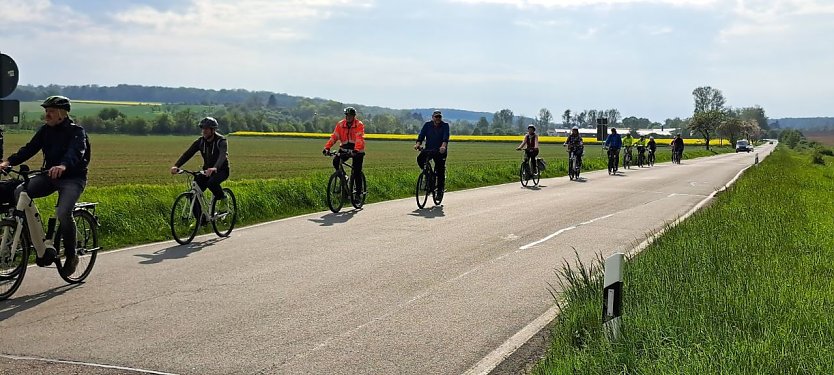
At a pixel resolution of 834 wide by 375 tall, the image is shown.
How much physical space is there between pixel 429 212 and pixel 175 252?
20.7 feet

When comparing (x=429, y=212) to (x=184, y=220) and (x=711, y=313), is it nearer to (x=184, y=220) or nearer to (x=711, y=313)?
(x=184, y=220)

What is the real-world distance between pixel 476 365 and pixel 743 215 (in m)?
8.53

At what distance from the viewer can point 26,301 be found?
7336 millimetres

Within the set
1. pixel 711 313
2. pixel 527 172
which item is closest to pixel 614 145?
pixel 527 172

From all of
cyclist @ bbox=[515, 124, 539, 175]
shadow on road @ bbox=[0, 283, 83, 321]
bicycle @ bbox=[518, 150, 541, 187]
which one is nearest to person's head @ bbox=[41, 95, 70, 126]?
shadow on road @ bbox=[0, 283, 83, 321]

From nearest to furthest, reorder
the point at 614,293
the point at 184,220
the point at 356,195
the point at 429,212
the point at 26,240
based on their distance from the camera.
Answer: the point at 614,293 → the point at 26,240 → the point at 184,220 → the point at 429,212 → the point at 356,195

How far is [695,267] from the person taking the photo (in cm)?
761

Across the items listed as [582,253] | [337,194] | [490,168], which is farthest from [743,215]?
[490,168]

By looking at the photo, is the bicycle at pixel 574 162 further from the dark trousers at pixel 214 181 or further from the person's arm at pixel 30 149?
the person's arm at pixel 30 149

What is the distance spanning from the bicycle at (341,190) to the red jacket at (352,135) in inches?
9.1

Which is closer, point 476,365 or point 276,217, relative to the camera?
point 476,365

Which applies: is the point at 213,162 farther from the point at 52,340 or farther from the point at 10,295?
the point at 52,340

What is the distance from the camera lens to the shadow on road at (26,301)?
22.8 ft

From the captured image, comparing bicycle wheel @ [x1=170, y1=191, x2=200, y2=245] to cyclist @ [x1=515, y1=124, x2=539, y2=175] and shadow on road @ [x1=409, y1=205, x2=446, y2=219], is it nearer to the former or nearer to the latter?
shadow on road @ [x1=409, y1=205, x2=446, y2=219]
